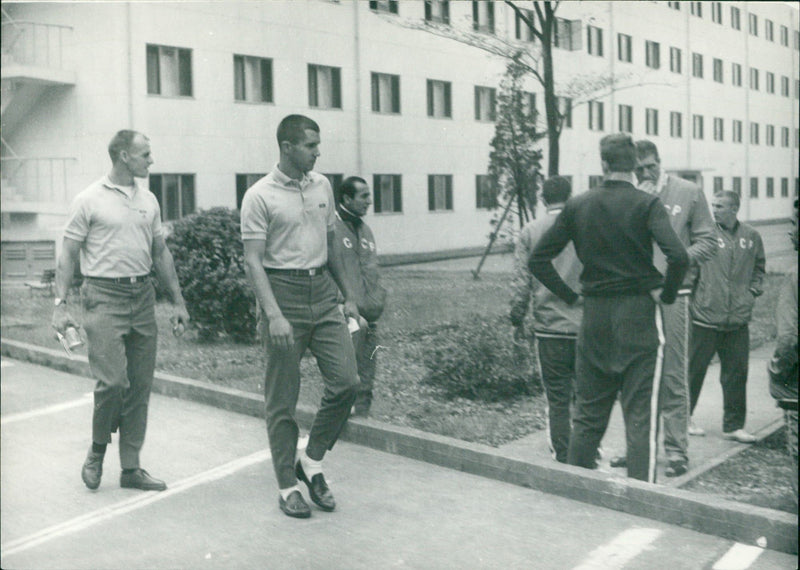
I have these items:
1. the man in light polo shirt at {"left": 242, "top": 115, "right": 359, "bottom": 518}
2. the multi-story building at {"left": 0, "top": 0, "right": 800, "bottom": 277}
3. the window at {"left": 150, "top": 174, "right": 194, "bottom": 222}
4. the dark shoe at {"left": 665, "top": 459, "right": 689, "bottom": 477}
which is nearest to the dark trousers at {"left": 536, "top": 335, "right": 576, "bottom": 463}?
the dark shoe at {"left": 665, "top": 459, "right": 689, "bottom": 477}

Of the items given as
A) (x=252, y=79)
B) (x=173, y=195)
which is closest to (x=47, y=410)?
(x=173, y=195)

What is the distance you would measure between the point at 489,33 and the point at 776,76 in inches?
66.2

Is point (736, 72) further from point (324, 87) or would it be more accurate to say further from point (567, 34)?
point (324, 87)

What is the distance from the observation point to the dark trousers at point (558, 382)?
5418 millimetres

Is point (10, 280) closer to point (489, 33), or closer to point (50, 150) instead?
point (50, 150)

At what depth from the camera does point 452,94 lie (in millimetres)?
5492

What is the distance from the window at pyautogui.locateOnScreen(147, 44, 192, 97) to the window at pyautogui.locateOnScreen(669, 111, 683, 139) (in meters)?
4.16

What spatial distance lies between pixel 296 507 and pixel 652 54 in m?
3.69

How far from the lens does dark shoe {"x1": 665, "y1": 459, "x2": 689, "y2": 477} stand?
530cm

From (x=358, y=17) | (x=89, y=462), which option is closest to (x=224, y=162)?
(x=358, y=17)

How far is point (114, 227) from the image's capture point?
362 centimetres

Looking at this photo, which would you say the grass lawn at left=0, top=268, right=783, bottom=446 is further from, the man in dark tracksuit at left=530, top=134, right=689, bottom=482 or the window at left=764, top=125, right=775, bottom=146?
the window at left=764, top=125, right=775, bottom=146

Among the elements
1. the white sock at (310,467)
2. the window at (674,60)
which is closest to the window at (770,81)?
the window at (674,60)

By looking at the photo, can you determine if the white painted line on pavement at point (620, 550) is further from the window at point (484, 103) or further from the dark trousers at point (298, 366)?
the window at point (484, 103)
